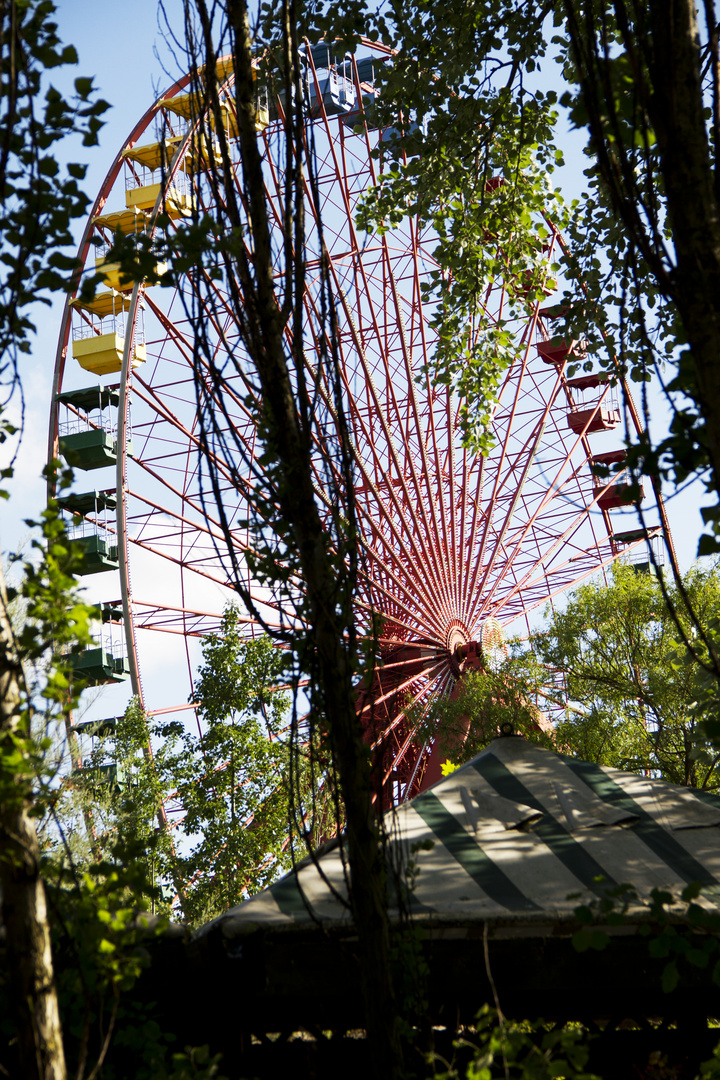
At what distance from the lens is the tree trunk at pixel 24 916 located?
1743mm

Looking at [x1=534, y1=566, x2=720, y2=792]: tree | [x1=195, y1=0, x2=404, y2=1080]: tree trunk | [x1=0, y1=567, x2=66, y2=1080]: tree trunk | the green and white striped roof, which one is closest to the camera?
[x1=0, y1=567, x2=66, y2=1080]: tree trunk

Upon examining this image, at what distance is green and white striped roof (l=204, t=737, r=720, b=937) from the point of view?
3701mm

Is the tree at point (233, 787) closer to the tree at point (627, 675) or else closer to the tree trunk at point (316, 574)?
the tree at point (627, 675)

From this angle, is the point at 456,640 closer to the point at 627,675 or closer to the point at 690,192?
the point at 627,675

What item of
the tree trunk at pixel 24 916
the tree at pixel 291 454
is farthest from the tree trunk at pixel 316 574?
the tree trunk at pixel 24 916

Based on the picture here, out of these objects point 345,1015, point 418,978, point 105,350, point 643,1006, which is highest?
point 105,350

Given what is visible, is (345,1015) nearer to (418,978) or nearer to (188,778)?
(418,978)

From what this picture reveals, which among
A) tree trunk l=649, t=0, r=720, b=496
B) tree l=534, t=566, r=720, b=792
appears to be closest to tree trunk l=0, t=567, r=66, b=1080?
tree trunk l=649, t=0, r=720, b=496

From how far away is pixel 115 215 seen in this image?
68.8 ft

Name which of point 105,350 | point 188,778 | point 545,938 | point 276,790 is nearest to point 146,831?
point 188,778

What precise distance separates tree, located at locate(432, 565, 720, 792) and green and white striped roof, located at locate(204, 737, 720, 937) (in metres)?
8.28

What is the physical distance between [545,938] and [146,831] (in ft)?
39.1

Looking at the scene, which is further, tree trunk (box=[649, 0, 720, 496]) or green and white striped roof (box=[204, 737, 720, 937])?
green and white striped roof (box=[204, 737, 720, 937])

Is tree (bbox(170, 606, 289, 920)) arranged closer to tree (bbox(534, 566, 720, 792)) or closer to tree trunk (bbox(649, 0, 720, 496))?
tree (bbox(534, 566, 720, 792))
